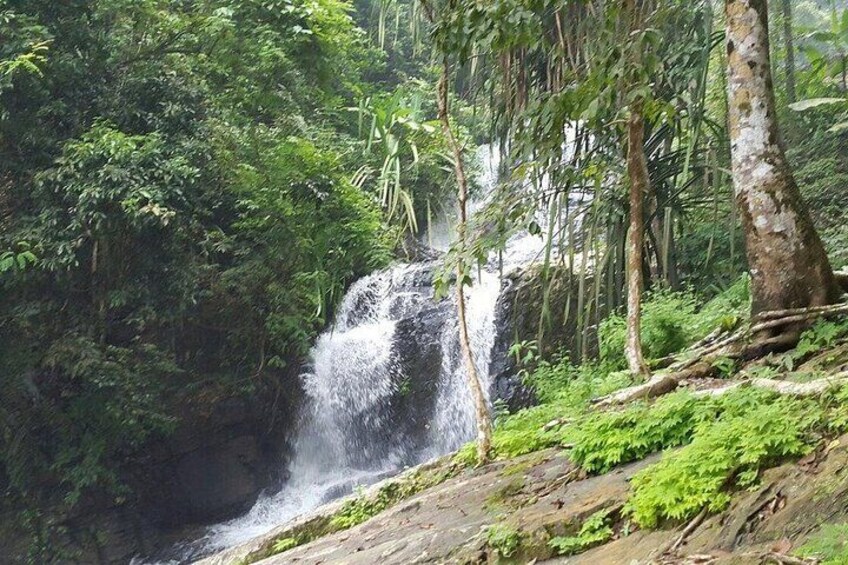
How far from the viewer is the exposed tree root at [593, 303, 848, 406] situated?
3.75m

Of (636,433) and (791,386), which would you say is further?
(636,433)

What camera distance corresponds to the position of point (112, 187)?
8.73 metres

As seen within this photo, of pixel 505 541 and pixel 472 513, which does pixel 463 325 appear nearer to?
pixel 472 513

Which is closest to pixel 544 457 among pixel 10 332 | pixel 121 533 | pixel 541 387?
pixel 541 387

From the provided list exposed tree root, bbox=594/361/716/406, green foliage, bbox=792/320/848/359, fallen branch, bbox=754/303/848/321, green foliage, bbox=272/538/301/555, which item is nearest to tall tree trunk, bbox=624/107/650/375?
exposed tree root, bbox=594/361/716/406

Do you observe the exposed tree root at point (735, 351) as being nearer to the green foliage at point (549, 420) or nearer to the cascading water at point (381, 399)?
the green foliage at point (549, 420)

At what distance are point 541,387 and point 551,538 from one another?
10.3 feet

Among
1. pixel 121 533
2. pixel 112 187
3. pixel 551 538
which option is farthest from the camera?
pixel 121 533

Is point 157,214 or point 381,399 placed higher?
point 157,214

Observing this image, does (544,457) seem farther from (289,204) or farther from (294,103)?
(294,103)

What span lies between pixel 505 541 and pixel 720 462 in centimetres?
96

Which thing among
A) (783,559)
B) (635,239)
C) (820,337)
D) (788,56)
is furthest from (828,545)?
(788,56)

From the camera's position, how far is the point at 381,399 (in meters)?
11.3

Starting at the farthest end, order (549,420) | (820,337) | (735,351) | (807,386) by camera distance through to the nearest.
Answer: (549,420) → (735,351) → (820,337) → (807,386)
